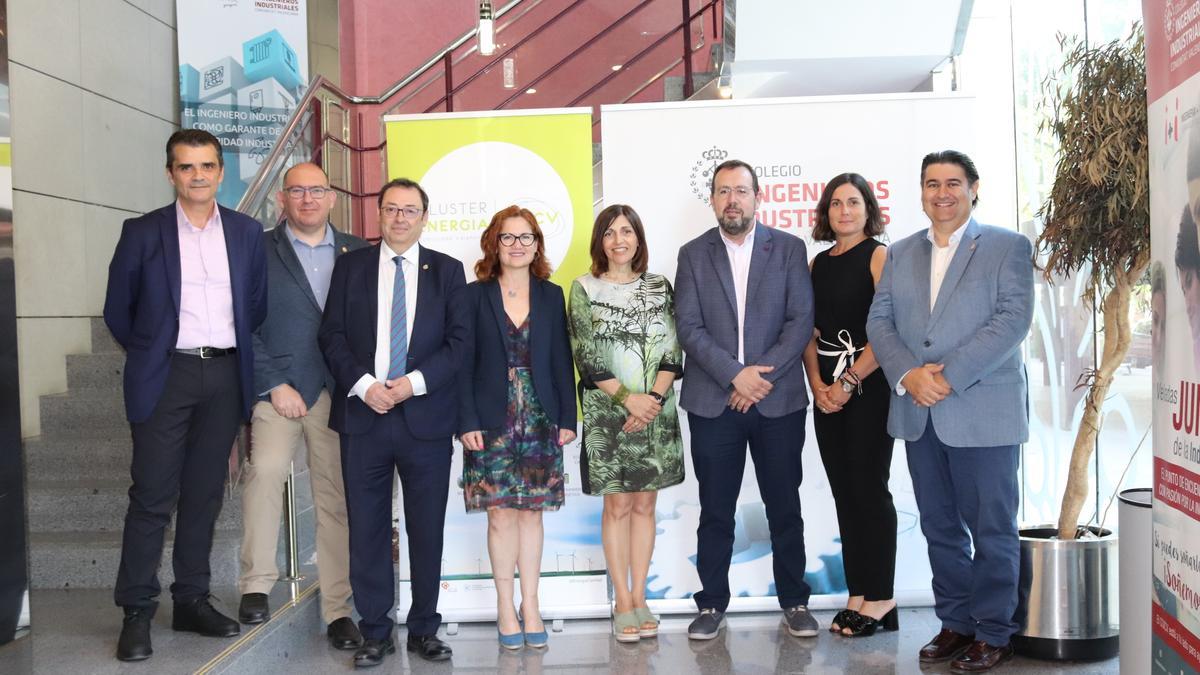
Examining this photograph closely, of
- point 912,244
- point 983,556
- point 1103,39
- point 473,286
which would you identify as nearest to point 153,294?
point 473,286

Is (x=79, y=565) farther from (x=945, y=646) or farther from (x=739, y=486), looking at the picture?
(x=945, y=646)

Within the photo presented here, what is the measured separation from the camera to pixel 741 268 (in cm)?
392

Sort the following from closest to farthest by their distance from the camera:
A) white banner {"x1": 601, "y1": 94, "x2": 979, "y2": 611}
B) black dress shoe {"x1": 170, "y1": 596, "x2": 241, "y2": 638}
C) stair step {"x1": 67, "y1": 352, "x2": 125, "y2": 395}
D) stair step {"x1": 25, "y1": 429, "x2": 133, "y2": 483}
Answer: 1. black dress shoe {"x1": 170, "y1": 596, "x2": 241, "y2": 638}
2. white banner {"x1": 601, "y1": 94, "x2": 979, "y2": 611}
3. stair step {"x1": 25, "y1": 429, "x2": 133, "y2": 483}
4. stair step {"x1": 67, "y1": 352, "x2": 125, "y2": 395}

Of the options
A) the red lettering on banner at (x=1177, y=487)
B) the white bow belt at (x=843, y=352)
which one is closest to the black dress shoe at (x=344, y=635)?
the white bow belt at (x=843, y=352)

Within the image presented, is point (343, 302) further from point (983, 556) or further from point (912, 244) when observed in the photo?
point (983, 556)

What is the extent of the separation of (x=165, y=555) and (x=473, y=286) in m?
1.82

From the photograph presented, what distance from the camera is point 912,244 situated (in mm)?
3682

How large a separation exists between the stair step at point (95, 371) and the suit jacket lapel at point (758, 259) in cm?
354

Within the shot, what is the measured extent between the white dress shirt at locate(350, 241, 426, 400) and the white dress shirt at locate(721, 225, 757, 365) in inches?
47.0

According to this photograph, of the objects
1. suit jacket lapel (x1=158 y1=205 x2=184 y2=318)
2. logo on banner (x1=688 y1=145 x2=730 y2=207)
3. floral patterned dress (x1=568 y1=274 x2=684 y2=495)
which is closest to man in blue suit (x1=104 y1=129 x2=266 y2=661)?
suit jacket lapel (x1=158 y1=205 x2=184 y2=318)

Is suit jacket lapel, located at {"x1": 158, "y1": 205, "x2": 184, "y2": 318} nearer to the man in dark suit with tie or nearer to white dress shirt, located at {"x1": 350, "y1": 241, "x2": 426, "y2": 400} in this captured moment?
the man in dark suit with tie

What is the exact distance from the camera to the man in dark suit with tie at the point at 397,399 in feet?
11.9

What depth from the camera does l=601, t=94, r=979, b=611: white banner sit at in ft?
13.9

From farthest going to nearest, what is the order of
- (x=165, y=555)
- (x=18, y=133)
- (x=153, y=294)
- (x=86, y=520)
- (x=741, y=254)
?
(x=18, y=133) < (x=86, y=520) < (x=165, y=555) < (x=741, y=254) < (x=153, y=294)
